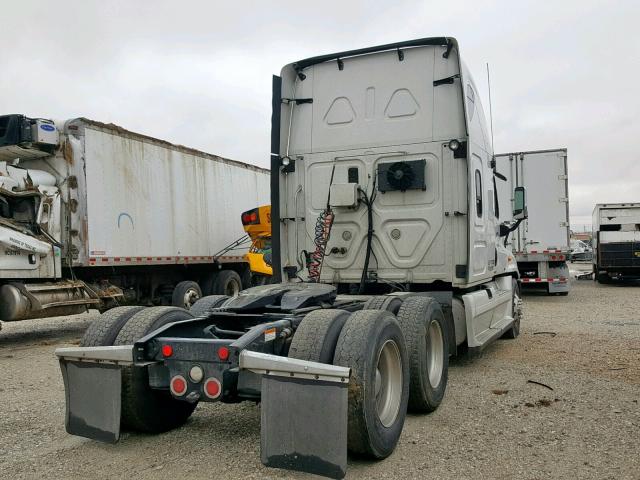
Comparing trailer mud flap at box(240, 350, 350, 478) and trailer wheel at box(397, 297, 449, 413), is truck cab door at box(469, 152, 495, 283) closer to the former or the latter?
trailer wheel at box(397, 297, 449, 413)

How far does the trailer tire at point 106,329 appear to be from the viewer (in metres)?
4.16

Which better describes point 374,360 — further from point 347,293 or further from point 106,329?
point 347,293

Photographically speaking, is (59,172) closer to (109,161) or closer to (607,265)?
(109,161)

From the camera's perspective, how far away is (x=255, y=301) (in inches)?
183

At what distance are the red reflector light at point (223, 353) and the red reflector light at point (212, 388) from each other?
0.49ft

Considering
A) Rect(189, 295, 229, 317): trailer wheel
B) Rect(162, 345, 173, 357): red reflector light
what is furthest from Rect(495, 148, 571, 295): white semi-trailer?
Rect(162, 345, 173, 357): red reflector light

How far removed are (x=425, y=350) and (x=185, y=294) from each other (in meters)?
8.06

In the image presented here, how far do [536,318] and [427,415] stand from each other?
293 inches

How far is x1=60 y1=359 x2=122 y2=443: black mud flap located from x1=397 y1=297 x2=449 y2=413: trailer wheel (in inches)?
90.0

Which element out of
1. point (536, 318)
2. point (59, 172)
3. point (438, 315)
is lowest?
point (536, 318)

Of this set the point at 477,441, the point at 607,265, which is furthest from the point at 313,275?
the point at 607,265

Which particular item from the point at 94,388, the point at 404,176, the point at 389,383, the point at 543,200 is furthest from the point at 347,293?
the point at 543,200

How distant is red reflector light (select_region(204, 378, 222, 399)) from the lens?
3.59 metres

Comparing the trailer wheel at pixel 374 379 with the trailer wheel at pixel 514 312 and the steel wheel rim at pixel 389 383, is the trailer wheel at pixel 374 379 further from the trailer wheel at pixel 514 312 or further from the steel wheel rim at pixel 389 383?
the trailer wheel at pixel 514 312
